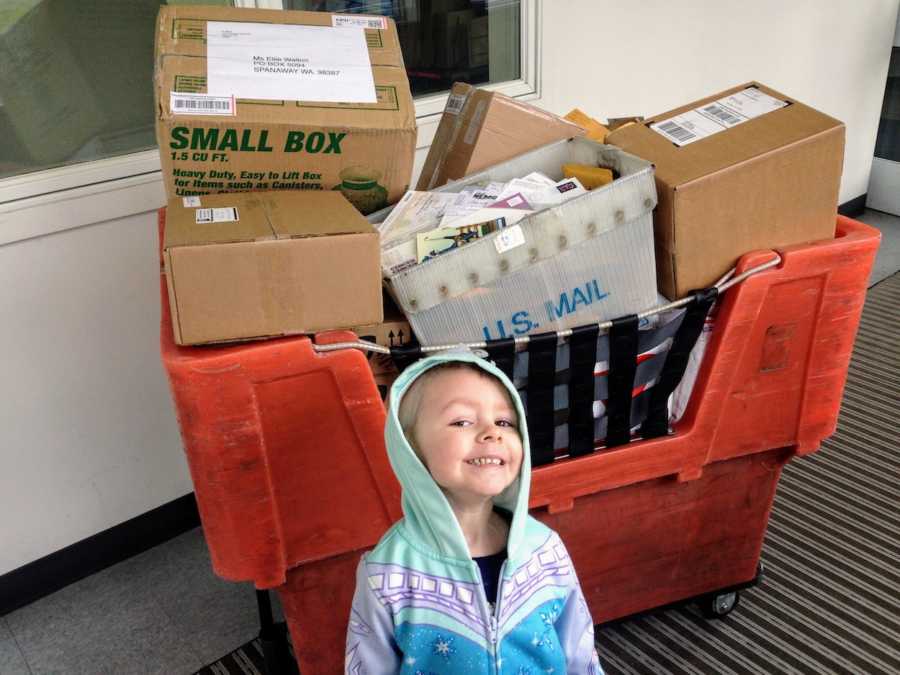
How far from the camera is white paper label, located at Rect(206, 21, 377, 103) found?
120 centimetres

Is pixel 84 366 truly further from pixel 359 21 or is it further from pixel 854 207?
pixel 854 207

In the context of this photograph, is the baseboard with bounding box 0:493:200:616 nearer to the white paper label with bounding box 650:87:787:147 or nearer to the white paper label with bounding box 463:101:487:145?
the white paper label with bounding box 463:101:487:145

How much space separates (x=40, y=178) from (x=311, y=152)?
26.7 inches

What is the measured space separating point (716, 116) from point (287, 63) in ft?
2.37

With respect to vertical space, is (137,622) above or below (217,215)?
below

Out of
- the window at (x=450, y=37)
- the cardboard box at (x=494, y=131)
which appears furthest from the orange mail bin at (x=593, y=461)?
the window at (x=450, y=37)

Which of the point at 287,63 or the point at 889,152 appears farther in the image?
the point at 889,152

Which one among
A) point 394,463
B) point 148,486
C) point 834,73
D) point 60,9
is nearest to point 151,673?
point 148,486

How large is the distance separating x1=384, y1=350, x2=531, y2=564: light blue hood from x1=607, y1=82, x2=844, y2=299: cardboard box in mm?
429

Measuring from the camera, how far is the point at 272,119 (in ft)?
3.83

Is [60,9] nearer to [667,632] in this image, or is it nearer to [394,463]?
[394,463]

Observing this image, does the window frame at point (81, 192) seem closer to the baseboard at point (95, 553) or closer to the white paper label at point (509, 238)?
the baseboard at point (95, 553)

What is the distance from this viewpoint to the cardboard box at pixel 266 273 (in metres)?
0.96

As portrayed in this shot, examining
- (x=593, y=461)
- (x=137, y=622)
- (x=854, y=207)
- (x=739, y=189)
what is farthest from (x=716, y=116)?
(x=854, y=207)
